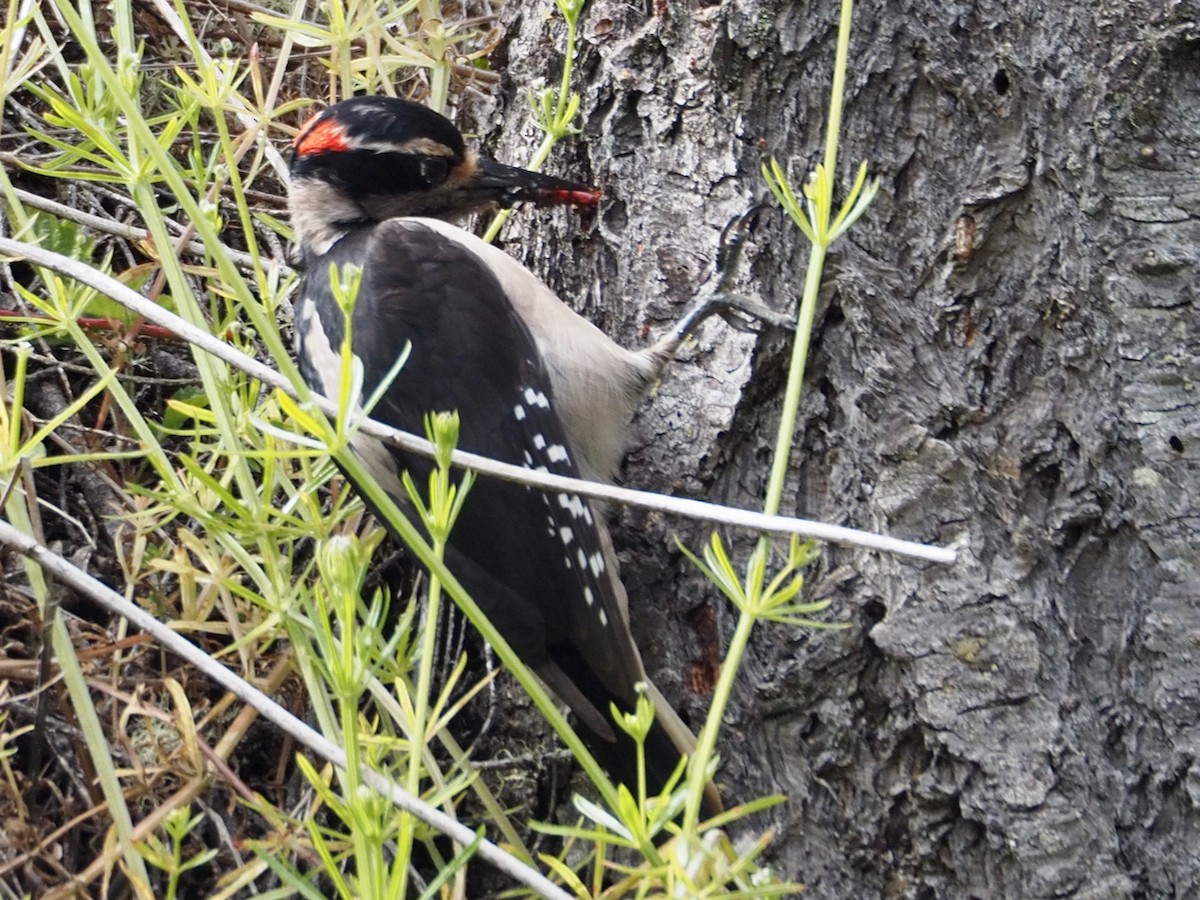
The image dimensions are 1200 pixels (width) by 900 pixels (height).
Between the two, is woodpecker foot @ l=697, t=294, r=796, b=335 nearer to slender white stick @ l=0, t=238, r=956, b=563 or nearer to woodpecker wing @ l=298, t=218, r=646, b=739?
woodpecker wing @ l=298, t=218, r=646, b=739

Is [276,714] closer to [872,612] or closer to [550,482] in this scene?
[550,482]

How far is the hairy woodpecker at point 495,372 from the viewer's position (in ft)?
5.43

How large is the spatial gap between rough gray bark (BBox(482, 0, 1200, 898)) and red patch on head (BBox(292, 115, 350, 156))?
2.15ft

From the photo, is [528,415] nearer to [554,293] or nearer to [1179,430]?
[554,293]

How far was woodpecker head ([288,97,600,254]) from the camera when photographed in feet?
6.24

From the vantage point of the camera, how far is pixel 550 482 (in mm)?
1044

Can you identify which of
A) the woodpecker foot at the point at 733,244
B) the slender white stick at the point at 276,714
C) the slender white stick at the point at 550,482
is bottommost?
the slender white stick at the point at 276,714

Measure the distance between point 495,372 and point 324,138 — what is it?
504 mm

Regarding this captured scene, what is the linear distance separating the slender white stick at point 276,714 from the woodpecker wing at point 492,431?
507 mm

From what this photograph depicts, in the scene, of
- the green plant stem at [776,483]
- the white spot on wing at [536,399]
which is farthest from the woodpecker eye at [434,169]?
the green plant stem at [776,483]

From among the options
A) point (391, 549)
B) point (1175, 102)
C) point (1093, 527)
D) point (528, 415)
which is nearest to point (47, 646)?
point (391, 549)

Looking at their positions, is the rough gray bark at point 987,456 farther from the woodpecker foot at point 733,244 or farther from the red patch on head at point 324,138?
the red patch on head at point 324,138

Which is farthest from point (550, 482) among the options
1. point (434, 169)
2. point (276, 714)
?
point (434, 169)

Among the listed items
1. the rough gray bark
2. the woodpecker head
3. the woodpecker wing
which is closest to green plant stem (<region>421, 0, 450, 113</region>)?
the woodpecker head
